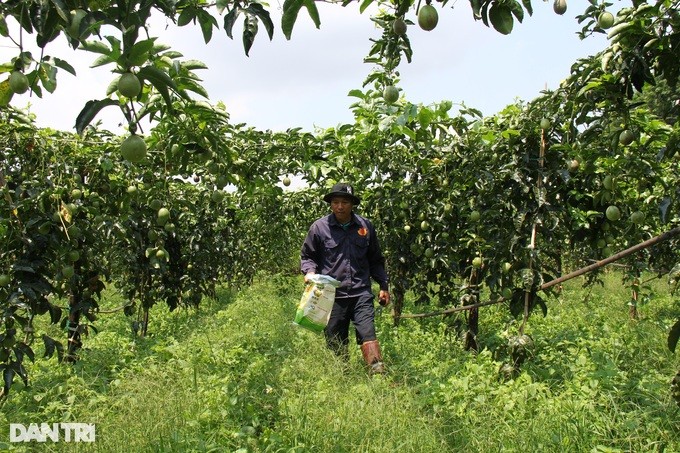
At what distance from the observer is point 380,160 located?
4602 millimetres

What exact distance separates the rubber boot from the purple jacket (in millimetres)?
356

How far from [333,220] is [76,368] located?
6.75 ft

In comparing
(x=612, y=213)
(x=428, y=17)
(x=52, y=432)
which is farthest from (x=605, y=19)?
(x=52, y=432)

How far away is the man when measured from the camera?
3.40 metres

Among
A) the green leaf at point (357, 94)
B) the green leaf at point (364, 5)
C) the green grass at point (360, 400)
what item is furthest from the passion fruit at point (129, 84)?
the green leaf at point (357, 94)

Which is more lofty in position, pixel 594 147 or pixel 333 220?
pixel 594 147

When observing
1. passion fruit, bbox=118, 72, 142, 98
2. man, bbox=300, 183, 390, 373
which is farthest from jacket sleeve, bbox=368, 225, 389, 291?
passion fruit, bbox=118, 72, 142, 98

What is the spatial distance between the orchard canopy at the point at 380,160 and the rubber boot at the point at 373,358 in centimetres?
87

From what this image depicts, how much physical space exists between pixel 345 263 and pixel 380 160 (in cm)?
147

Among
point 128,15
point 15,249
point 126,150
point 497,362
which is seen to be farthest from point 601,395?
point 15,249

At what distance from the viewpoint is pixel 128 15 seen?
3.76 ft

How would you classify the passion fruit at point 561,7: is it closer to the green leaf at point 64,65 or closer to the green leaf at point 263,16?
the green leaf at point 263,16

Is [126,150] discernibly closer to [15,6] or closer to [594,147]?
[15,6]

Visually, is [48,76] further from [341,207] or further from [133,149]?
[341,207]
